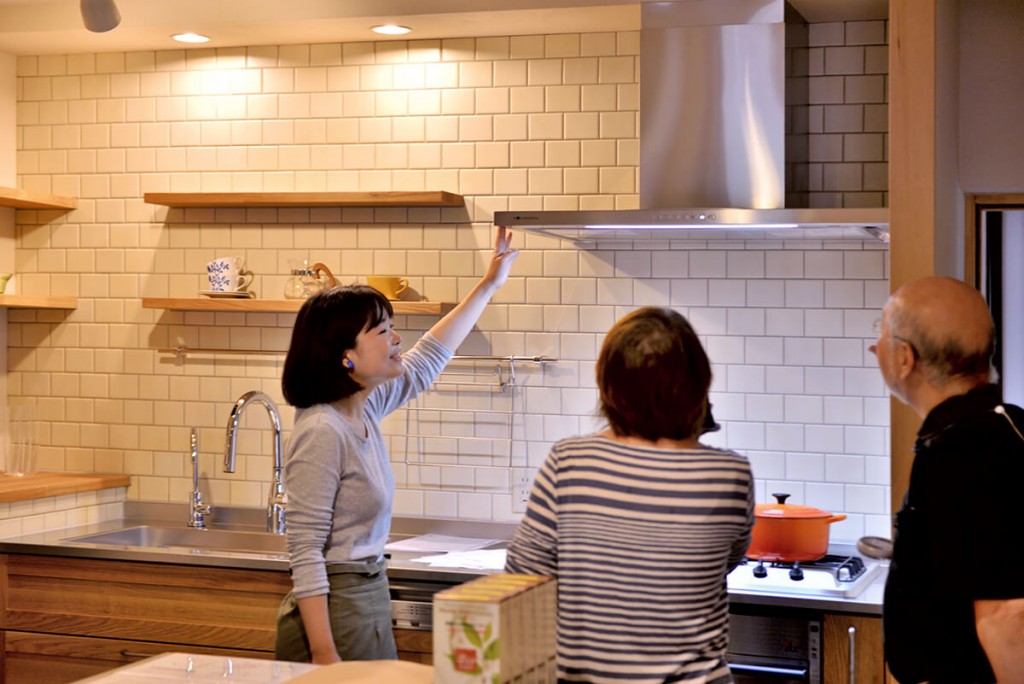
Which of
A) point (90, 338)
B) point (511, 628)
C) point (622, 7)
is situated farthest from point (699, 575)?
point (90, 338)

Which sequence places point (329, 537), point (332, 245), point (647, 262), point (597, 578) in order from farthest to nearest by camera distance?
point (332, 245) → point (647, 262) → point (329, 537) → point (597, 578)

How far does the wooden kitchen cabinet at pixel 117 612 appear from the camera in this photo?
364 centimetres

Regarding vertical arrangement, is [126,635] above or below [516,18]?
below

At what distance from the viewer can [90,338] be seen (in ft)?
14.9

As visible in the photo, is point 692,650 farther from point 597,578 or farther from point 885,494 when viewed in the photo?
point 885,494

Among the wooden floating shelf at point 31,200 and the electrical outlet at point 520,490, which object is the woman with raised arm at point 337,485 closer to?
the electrical outlet at point 520,490

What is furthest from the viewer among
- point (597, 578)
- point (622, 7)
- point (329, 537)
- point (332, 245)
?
point (332, 245)

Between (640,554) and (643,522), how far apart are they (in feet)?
0.17

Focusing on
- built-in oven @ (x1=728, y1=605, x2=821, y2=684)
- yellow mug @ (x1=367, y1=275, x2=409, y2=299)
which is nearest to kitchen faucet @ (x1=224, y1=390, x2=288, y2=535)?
yellow mug @ (x1=367, y1=275, x2=409, y2=299)

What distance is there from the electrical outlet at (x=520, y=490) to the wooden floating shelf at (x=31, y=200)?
74.7 inches

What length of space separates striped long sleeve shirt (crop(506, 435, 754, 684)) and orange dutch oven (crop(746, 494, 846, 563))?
143 centimetres

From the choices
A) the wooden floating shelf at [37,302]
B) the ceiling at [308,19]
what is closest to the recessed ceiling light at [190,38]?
the ceiling at [308,19]

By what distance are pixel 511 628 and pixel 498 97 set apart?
8.98 feet

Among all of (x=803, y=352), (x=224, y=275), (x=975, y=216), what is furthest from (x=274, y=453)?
(x=975, y=216)
